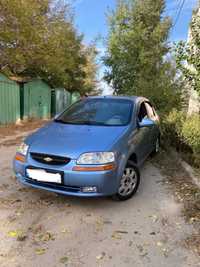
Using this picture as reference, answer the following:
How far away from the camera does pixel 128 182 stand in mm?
3889

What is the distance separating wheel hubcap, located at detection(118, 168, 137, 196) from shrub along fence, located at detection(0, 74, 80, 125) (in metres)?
7.58

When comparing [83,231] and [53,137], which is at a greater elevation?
[53,137]

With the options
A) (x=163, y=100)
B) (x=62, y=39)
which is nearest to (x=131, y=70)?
(x=62, y=39)

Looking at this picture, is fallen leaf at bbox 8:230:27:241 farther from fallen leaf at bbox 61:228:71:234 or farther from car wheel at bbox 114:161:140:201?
car wheel at bbox 114:161:140:201

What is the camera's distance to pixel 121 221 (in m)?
3.30

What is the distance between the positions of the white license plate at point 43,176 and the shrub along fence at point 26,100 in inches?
286

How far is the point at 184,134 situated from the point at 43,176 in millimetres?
3710

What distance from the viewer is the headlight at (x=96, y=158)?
3301 millimetres

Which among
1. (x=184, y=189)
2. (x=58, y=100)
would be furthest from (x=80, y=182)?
(x=58, y=100)

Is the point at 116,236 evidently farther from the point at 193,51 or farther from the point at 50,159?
the point at 193,51

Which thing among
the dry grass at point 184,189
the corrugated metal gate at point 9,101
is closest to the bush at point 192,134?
the dry grass at point 184,189

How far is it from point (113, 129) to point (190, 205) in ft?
5.19

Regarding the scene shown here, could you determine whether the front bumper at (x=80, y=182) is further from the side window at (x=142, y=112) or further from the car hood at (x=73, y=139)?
the side window at (x=142, y=112)

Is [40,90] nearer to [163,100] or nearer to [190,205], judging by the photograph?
[163,100]
